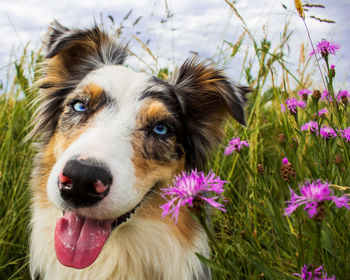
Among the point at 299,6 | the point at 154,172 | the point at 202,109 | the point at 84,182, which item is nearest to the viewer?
the point at 84,182

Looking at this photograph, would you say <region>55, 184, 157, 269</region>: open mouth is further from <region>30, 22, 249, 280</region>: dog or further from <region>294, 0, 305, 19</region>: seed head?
<region>294, 0, 305, 19</region>: seed head

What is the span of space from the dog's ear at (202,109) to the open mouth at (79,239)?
98 cm

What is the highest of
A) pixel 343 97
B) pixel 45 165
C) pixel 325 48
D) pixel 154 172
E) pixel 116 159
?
pixel 325 48

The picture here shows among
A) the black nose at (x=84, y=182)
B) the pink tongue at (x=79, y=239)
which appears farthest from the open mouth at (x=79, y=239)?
the black nose at (x=84, y=182)

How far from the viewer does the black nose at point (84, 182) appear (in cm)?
167

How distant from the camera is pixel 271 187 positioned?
8.61 ft

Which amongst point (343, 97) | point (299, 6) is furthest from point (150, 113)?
point (343, 97)

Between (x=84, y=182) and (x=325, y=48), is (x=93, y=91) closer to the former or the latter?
(x=84, y=182)

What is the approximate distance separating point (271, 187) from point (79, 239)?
149 cm

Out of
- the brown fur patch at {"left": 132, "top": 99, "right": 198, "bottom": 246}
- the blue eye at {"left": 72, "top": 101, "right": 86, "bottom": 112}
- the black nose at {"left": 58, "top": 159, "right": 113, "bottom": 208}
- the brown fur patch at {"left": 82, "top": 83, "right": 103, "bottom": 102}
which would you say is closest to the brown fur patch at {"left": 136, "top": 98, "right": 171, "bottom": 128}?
the brown fur patch at {"left": 132, "top": 99, "right": 198, "bottom": 246}

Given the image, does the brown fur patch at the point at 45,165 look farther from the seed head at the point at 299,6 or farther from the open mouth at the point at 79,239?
the seed head at the point at 299,6

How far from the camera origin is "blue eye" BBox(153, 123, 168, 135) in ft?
7.99

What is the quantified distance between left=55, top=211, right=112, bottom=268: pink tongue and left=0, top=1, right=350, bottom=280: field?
2.33 feet

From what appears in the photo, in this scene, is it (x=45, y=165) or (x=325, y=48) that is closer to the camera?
(x=325, y=48)
